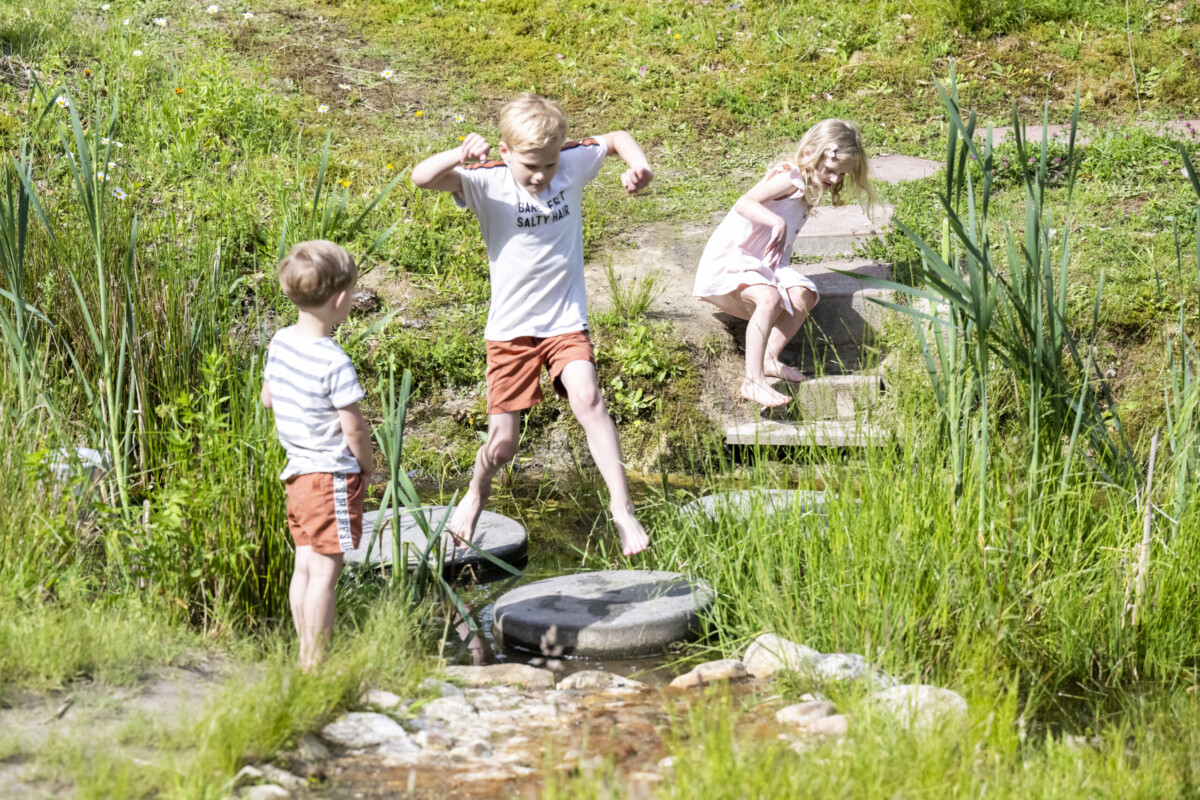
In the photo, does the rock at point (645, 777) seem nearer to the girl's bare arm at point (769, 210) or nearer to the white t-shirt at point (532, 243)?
the white t-shirt at point (532, 243)

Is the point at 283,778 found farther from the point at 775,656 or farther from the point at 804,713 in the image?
the point at 775,656

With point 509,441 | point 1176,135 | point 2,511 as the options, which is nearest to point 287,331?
point 2,511

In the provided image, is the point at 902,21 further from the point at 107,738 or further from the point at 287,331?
the point at 107,738

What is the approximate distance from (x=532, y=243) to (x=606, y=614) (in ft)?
4.09

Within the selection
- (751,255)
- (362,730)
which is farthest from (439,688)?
(751,255)

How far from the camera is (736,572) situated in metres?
3.31

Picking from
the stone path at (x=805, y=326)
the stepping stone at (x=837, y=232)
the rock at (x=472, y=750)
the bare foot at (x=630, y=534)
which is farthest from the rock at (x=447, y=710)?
the stepping stone at (x=837, y=232)

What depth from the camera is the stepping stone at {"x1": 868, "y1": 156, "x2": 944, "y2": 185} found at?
6.76 meters

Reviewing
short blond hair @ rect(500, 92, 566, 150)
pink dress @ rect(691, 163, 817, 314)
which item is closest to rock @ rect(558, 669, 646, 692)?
short blond hair @ rect(500, 92, 566, 150)

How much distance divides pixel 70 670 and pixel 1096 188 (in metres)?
5.91

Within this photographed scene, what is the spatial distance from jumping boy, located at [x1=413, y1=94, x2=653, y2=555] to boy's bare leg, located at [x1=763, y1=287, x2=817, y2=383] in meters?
1.50

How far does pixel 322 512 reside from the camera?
2.91 meters

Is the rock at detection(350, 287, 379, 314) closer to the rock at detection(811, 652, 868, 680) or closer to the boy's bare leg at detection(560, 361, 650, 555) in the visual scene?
the boy's bare leg at detection(560, 361, 650, 555)

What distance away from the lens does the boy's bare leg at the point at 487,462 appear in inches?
153
